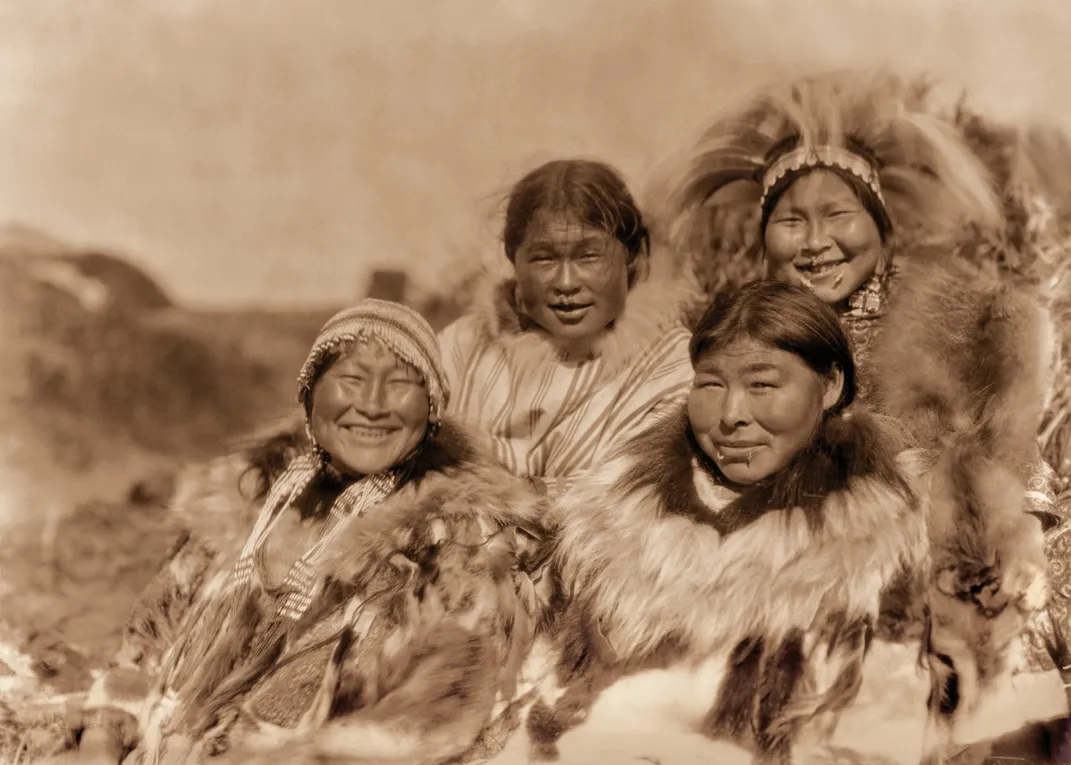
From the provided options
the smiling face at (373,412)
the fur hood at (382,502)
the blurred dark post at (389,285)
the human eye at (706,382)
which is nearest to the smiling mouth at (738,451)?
the human eye at (706,382)

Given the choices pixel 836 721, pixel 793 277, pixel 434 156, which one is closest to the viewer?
pixel 836 721

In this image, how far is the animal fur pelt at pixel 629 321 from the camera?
9.42 feet

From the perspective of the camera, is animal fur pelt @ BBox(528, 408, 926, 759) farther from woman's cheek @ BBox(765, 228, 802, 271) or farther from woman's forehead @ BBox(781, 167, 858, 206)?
woman's forehead @ BBox(781, 167, 858, 206)

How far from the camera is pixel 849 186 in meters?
2.82

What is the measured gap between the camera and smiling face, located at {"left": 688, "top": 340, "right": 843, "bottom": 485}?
2658 millimetres

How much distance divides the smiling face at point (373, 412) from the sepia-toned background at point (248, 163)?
0.60 feet

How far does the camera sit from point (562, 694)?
2678mm

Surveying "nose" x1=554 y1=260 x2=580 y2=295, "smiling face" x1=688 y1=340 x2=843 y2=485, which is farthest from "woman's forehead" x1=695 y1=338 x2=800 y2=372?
"nose" x1=554 y1=260 x2=580 y2=295

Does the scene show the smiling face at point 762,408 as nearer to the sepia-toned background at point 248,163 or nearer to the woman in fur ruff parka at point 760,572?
the woman in fur ruff parka at point 760,572

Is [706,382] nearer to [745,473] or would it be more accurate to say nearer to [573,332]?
[745,473]

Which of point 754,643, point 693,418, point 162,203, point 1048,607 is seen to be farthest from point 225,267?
point 1048,607

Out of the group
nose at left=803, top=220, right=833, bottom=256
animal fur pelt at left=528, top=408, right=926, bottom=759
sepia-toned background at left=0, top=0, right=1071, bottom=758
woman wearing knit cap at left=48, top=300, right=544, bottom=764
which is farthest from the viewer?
sepia-toned background at left=0, top=0, right=1071, bottom=758

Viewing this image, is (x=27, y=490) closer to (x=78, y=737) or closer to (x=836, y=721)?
(x=78, y=737)

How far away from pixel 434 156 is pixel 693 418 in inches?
34.2
